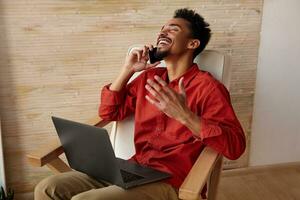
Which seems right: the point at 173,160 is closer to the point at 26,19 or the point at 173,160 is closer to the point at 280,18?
the point at 26,19

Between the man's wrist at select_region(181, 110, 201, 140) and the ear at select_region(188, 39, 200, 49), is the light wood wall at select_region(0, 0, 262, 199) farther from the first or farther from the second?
the man's wrist at select_region(181, 110, 201, 140)

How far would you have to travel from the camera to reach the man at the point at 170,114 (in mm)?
1405

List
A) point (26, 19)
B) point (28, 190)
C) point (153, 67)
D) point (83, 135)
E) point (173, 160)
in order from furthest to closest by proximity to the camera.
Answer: point (28, 190) < point (26, 19) < point (153, 67) < point (173, 160) < point (83, 135)

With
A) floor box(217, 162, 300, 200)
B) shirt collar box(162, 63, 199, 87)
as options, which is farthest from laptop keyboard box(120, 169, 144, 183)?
floor box(217, 162, 300, 200)

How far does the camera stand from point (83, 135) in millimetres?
1397

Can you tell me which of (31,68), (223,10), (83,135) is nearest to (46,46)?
(31,68)

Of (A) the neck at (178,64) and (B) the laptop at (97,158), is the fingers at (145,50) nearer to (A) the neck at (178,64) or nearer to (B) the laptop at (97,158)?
(A) the neck at (178,64)

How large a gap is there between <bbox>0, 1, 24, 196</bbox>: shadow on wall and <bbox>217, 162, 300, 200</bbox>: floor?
114cm

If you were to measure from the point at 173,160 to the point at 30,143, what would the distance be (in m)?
0.91

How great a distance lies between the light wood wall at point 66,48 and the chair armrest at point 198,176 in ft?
2.86

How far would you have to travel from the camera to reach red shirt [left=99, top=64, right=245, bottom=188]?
1454mm

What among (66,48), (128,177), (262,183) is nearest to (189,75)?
(128,177)

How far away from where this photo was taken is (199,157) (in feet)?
4.73

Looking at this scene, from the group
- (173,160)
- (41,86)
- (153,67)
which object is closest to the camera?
(173,160)
